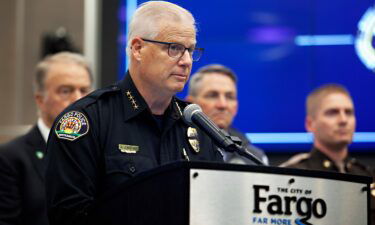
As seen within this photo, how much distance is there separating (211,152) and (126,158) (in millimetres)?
471

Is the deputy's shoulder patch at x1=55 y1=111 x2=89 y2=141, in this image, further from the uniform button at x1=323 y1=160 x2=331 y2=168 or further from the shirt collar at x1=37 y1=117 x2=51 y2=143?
the uniform button at x1=323 y1=160 x2=331 y2=168

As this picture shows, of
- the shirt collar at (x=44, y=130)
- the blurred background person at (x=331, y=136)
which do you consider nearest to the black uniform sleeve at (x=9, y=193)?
the shirt collar at (x=44, y=130)

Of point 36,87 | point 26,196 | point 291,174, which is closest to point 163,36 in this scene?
point 291,174

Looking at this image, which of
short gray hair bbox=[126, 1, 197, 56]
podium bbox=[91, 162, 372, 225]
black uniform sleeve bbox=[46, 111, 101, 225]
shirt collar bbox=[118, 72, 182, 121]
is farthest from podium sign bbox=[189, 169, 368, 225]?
short gray hair bbox=[126, 1, 197, 56]

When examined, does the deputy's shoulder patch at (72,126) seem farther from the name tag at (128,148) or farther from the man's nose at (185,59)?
the man's nose at (185,59)

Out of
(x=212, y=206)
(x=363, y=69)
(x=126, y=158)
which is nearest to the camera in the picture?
(x=212, y=206)

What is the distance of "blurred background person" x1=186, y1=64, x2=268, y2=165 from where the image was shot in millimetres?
5184

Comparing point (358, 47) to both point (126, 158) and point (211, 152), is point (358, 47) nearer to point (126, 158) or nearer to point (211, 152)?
point (211, 152)

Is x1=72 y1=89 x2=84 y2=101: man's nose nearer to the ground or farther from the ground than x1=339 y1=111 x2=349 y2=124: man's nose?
farther from the ground

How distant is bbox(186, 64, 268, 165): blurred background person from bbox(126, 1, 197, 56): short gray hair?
1.95 m

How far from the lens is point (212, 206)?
2.53 metres

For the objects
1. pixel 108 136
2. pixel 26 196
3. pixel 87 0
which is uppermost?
pixel 87 0

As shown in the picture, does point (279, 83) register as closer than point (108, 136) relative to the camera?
No

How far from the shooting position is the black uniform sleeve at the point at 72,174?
2.79 m
